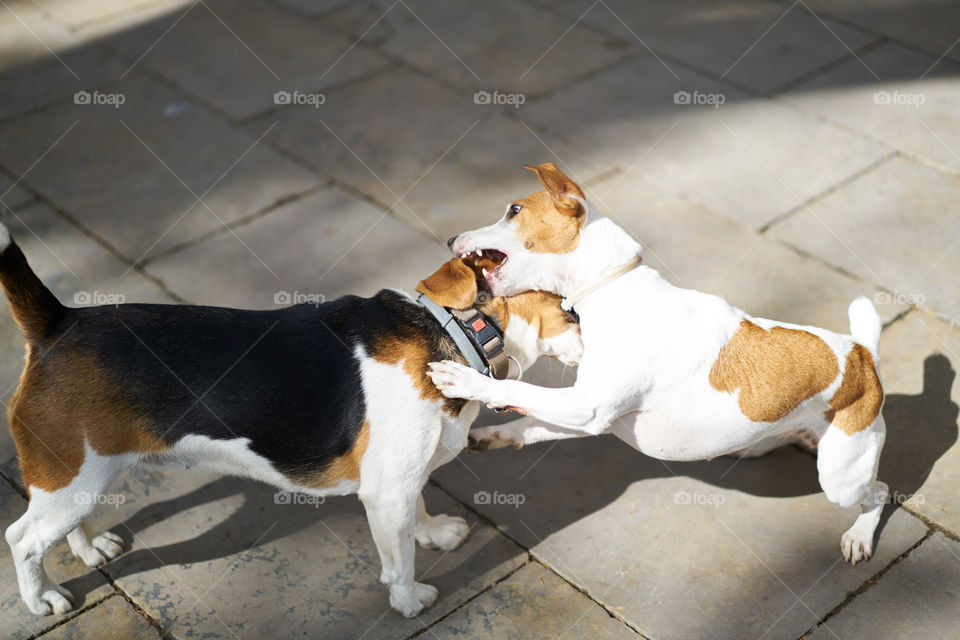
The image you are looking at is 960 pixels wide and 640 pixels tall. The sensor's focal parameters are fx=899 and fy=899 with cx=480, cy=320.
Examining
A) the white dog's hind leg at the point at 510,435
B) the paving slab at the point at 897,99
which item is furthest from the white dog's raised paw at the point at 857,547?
the paving slab at the point at 897,99

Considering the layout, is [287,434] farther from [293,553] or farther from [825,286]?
[825,286]

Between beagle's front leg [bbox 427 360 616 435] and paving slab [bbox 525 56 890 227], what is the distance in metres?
3.11

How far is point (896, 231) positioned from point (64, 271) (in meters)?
5.26

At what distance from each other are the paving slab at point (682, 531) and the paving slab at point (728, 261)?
114 centimetres

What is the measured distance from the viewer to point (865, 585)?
3828 millimetres

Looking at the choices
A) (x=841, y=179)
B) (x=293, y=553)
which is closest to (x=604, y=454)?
(x=293, y=553)

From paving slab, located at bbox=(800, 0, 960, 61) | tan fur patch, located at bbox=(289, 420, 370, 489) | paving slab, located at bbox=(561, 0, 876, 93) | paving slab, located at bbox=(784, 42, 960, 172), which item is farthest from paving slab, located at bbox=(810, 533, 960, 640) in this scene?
paving slab, located at bbox=(800, 0, 960, 61)

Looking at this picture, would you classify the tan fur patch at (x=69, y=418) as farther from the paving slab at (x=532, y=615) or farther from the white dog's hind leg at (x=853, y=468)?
the white dog's hind leg at (x=853, y=468)

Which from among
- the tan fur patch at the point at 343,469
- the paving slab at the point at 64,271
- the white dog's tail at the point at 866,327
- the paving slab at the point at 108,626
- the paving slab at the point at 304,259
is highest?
the white dog's tail at the point at 866,327

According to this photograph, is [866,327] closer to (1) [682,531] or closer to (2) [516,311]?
(1) [682,531]

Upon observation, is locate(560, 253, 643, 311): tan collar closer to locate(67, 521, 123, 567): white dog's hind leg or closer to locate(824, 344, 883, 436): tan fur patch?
locate(824, 344, 883, 436): tan fur patch

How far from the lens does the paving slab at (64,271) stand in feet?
16.4

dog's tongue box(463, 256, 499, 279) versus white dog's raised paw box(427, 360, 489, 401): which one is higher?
dog's tongue box(463, 256, 499, 279)

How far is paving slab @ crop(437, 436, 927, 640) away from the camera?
12.3 feet
